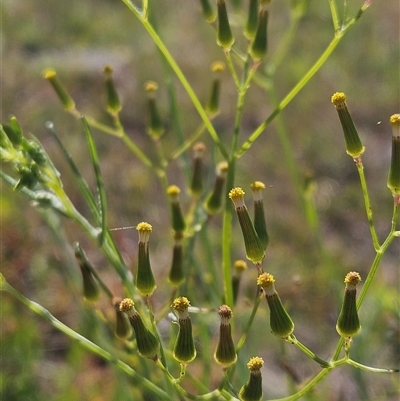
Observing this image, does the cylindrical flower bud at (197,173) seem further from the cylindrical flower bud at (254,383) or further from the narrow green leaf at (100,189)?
the cylindrical flower bud at (254,383)

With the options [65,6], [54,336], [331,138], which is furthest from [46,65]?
[54,336]

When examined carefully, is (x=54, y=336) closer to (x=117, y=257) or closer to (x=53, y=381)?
(x=53, y=381)

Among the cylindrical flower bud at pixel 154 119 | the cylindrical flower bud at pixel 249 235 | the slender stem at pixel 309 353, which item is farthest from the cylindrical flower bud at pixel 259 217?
the cylindrical flower bud at pixel 154 119

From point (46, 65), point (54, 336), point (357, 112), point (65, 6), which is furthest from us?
point (65, 6)

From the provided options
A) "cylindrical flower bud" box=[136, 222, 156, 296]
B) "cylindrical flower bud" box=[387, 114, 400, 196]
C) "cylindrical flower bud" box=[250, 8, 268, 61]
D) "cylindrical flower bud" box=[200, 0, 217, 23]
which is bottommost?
"cylindrical flower bud" box=[136, 222, 156, 296]

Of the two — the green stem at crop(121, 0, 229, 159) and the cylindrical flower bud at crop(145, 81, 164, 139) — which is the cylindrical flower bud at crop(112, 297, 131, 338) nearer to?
the green stem at crop(121, 0, 229, 159)

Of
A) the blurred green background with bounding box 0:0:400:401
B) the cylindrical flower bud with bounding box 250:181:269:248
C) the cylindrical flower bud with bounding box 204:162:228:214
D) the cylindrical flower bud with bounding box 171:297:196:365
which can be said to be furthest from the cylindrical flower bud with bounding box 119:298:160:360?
the blurred green background with bounding box 0:0:400:401

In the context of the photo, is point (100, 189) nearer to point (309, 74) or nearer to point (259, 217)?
point (259, 217)
